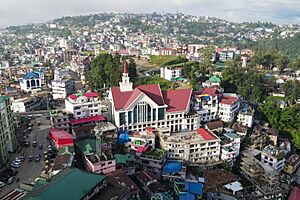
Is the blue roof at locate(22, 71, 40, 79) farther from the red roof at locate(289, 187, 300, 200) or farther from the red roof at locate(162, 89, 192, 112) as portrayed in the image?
the red roof at locate(289, 187, 300, 200)

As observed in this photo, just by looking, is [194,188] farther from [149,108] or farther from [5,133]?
[5,133]

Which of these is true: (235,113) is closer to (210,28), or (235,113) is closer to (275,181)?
(275,181)

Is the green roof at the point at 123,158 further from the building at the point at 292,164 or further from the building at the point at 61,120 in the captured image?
the building at the point at 292,164

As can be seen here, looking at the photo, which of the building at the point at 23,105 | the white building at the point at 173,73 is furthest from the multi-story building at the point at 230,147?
the building at the point at 23,105

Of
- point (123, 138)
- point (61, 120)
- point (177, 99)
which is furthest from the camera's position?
point (177, 99)

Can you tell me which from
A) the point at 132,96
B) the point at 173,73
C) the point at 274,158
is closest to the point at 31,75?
the point at 173,73

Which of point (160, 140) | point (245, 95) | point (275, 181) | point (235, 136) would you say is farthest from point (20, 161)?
point (245, 95)

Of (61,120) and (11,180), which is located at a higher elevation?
(61,120)
